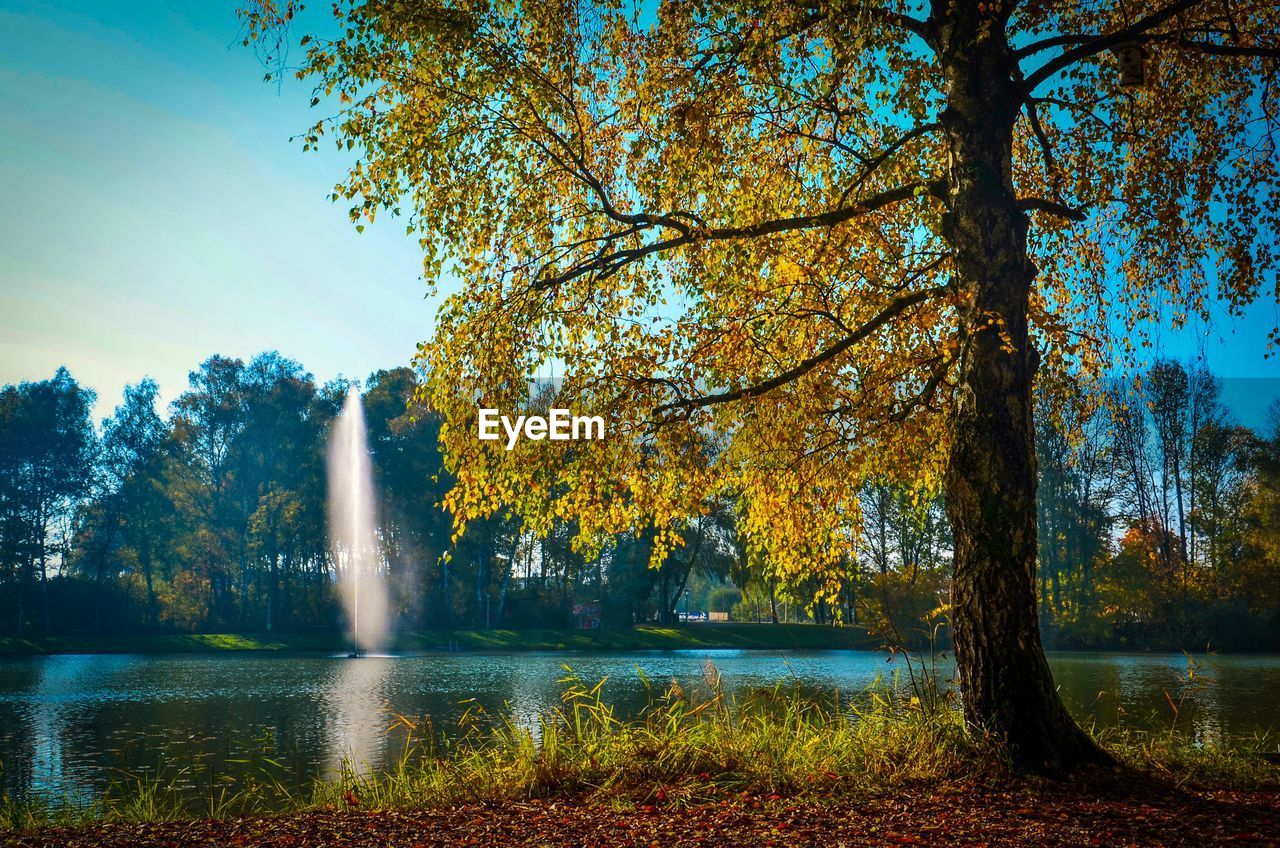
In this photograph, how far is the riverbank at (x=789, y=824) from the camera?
4.95 meters

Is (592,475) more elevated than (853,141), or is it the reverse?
(853,141)

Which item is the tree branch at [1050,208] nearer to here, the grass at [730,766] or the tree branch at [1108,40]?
the tree branch at [1108,40]

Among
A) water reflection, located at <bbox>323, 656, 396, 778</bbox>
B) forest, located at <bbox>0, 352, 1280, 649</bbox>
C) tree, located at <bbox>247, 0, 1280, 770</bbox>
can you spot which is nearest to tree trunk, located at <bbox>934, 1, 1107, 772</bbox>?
tree, located at <bbox>247, 0, 1280, 770</bbox>

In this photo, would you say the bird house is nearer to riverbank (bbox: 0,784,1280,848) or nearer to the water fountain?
riverbank (bbox: 0,784,1280,848)

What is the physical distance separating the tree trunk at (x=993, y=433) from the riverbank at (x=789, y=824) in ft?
2.12

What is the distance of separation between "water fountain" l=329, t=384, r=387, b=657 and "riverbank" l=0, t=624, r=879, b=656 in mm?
2569

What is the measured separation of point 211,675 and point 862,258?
80.1ft

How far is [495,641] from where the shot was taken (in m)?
42.2

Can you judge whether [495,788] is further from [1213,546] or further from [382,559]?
[382,559]

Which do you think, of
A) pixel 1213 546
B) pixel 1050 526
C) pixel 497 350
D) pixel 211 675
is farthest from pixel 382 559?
pixel 497 350

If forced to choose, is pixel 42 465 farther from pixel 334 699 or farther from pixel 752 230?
pixel 752 230

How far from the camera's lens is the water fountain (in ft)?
150

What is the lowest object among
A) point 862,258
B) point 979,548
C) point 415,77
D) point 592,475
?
A: point 979,548

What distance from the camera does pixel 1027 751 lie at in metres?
6.35
